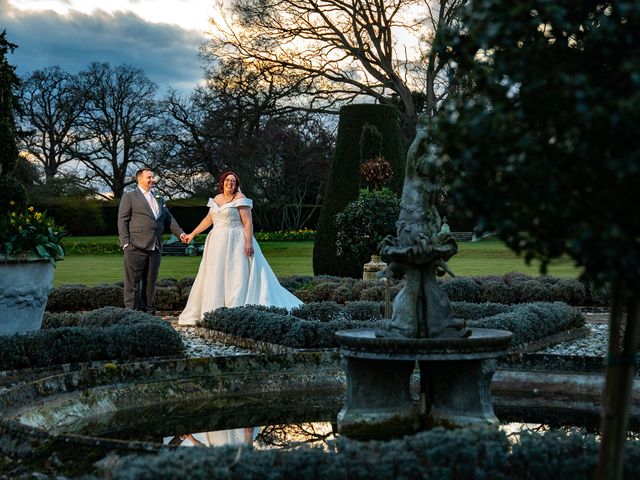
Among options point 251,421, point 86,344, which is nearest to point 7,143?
point 86,344

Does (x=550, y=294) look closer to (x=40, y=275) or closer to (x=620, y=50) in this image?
(x=40, y=275)

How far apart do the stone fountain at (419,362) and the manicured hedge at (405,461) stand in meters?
1.38

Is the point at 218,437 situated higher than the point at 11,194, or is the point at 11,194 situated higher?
the point at 11,194

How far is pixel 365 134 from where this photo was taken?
57.6ft

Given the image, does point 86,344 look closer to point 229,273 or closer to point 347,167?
point 229,273

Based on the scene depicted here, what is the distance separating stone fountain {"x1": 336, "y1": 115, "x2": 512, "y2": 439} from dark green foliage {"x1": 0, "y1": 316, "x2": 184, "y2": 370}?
9.79 ft

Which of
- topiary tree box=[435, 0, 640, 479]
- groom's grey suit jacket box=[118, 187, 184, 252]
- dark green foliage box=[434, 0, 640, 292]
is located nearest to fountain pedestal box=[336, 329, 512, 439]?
topiary tree box=[435, 0, 640, 479]

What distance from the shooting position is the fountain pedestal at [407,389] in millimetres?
4410

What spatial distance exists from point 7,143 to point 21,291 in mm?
1920

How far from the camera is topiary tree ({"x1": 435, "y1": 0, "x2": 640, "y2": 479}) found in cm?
214

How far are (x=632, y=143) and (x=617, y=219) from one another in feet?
0.67

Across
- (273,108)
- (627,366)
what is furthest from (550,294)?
(273,108)

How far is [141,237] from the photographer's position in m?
9.95

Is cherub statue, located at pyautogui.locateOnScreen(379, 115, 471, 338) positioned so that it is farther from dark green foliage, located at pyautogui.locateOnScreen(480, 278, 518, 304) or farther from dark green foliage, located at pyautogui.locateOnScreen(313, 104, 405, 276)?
dark green foliage, located at pyautogui.locateOnScreen(313, 104, 405, 276)
